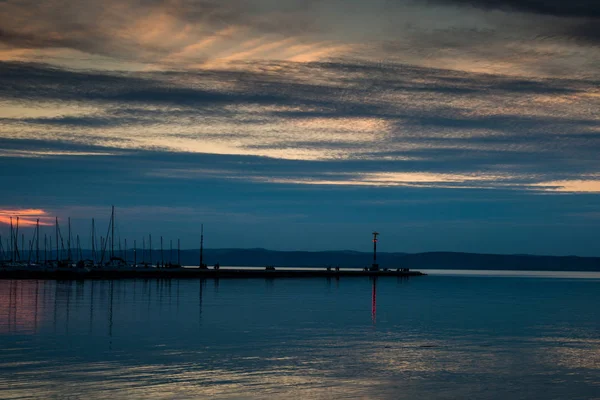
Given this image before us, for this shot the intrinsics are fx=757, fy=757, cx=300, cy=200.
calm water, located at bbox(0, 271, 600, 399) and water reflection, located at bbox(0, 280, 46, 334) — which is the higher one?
water reflection, located at bbox(0, 280, 46, 334)

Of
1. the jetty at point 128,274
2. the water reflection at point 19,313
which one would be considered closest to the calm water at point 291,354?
the water reflection at point 19,313

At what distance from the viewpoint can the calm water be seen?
26.9 metres

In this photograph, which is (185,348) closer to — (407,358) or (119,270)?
(407,358)

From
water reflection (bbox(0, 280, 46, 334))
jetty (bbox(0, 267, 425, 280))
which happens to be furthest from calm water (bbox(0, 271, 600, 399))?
jetty (bbox(0, 267, 425, 280))

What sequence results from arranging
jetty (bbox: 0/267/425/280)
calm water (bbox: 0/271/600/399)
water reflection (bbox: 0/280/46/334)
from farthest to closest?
jetty (bbox: 0/267/425/280) < water reflection (bbox: 0/280/46/334) < calm water (bbox: 0/271/600/399)

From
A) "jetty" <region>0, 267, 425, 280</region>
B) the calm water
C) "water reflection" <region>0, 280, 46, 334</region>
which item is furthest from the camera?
"jetty" <region>0, 267, 425, 280</region>

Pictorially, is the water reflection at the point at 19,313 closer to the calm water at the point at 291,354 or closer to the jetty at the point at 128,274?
the calm water at the point at 291,354

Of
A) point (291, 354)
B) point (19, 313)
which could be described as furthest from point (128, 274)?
point (291, 354)

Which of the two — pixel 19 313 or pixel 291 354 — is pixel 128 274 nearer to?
pixel 19 313

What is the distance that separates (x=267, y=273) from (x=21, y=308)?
11395 cm

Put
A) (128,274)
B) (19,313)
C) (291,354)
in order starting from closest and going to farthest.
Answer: (291,354) < (19,313) < (128,274)

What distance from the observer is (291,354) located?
35625mm

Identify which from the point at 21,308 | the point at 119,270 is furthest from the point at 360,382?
the point at 119,270

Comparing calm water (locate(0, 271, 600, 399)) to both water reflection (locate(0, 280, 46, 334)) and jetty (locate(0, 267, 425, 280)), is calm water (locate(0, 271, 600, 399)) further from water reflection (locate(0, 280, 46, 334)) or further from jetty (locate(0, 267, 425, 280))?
jetty (locate(0, 267, 425, 280))
